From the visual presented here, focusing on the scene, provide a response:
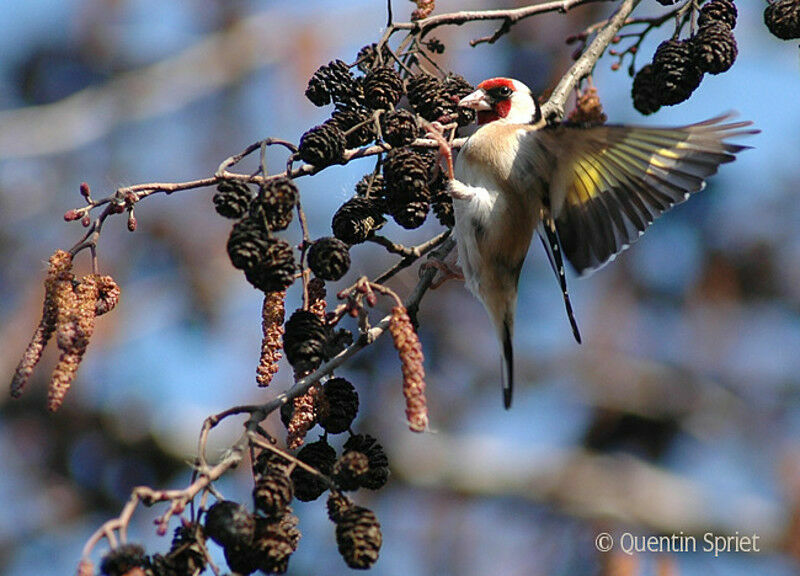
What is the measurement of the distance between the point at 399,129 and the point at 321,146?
0.20 metres

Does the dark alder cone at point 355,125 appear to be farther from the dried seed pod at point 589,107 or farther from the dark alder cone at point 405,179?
the dried seed pod at point 589,107

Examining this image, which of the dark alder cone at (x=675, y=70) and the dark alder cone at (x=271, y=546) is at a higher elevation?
the dark alder cone at (x=675, y=70)

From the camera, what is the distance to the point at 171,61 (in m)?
8.93

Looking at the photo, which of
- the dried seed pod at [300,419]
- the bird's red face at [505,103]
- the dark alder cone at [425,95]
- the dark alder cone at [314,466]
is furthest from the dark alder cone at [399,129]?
the bird's red face at [505,103]

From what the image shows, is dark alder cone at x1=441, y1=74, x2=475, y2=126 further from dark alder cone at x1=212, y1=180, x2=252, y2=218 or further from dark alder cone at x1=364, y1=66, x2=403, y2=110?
dark alder cone at x1=212, y1=180, x2=252, y2=218

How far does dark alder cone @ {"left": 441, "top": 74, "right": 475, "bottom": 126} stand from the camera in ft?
8.27

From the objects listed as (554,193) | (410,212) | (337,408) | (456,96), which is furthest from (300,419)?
(554,193)

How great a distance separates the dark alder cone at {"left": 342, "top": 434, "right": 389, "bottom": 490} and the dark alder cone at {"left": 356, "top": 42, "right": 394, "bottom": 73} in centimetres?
96

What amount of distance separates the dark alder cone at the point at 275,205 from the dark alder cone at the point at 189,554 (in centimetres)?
59

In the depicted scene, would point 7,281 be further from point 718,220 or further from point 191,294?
point 718,220

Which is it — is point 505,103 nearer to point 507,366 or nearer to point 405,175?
point 507,366

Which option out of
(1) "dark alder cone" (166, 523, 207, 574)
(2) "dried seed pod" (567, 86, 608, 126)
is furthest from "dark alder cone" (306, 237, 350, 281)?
(2) "dried seed pod" (567, 86, 608, 126)

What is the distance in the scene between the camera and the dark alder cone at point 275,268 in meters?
1.88

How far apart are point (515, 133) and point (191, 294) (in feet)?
16.4
